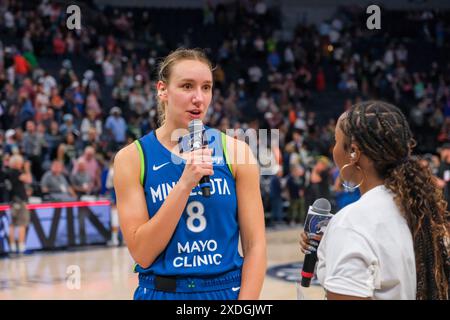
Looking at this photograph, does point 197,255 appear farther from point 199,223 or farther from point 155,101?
point 155,101

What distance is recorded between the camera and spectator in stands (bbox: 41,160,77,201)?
13.2 meters

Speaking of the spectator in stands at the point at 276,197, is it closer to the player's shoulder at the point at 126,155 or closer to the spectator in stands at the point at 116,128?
the spectator in stands at the point at 116,128

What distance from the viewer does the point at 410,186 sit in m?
2.27

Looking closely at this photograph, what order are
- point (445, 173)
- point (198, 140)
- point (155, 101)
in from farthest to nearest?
point (155, 101) → point (445, 173) → point (198, 140)

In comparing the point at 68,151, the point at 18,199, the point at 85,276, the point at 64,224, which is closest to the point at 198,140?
the point at 85,276

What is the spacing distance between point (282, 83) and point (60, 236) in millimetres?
11882

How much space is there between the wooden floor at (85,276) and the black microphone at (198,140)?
560 cm

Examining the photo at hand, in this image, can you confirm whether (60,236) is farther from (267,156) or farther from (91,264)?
(267,156)

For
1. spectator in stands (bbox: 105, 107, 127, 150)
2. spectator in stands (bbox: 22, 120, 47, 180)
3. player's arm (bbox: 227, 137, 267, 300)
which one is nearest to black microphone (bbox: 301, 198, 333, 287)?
player's arm (bbox: 227, 137, 267, 300)

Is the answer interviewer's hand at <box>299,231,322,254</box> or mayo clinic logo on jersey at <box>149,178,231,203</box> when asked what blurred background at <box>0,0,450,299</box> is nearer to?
mayo clinic logo on jersey at <box>149,178,231,203</box>

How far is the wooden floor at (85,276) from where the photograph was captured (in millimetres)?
9039

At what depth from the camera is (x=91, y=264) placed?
37.2ft

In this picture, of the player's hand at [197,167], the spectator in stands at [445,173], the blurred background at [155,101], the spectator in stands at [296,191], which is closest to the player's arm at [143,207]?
the player's hand at [197,167]

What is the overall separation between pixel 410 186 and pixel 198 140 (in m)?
0.94
